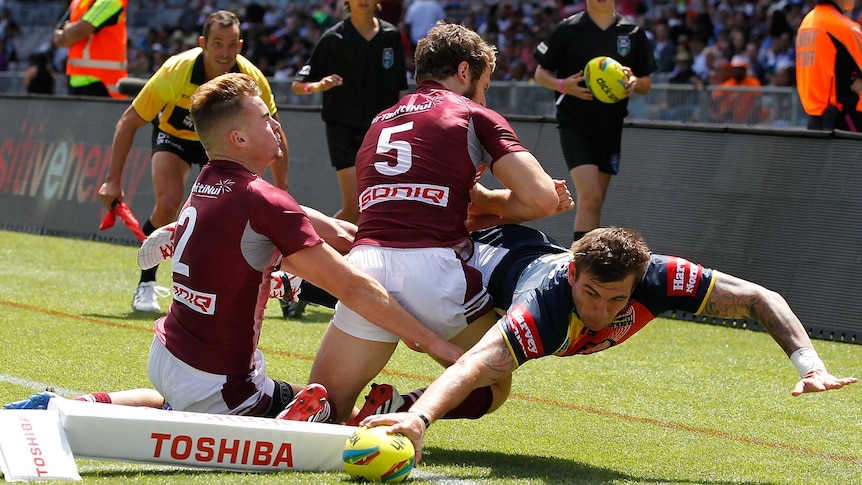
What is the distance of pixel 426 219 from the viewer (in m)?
5.01

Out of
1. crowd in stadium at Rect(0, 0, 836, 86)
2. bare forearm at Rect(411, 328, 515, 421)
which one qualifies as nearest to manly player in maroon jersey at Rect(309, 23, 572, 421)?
bare forearm at Rect(411, 328, 515, 421)

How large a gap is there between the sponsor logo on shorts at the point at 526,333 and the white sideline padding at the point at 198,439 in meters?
0.71

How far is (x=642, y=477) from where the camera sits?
4.52m

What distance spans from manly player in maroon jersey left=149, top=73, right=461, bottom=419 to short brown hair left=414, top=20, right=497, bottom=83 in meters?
0.95

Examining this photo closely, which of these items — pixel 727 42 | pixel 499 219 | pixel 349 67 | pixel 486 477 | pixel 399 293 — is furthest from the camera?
pixel 727 42

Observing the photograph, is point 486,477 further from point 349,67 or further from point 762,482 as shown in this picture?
point 349,67

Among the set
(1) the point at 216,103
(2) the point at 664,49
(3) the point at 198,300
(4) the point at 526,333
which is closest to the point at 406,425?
(4) the point at 526,333

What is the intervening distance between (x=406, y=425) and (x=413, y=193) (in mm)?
1199

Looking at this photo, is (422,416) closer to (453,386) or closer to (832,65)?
(453,386)

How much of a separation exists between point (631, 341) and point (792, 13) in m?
10.3

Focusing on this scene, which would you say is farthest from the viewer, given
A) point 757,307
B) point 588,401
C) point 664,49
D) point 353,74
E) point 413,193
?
point 664,49

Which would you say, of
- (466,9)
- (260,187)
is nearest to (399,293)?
(260,187)

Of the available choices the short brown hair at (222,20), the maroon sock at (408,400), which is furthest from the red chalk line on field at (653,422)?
the short brown hair at (222,20)

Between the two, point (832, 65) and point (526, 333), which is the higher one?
point (832, 65)
